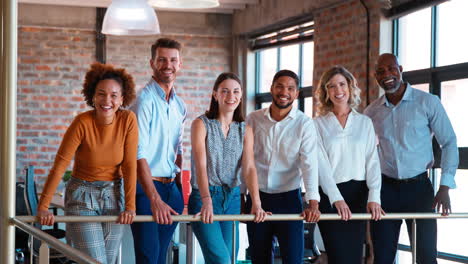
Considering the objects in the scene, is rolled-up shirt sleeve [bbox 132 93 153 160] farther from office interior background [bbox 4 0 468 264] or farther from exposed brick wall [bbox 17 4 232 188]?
exposed brick wall [bbox 17 4 232 188]

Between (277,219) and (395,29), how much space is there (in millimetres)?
4043

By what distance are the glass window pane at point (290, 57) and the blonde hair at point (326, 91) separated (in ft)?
16.8

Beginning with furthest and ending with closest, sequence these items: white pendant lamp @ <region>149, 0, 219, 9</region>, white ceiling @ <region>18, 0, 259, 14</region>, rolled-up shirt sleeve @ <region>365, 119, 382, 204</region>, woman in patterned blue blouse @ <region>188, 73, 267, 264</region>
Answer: white ceiling @ <region>18, 0, 259, 14</region>, white pendant lamp @ <region>149, 0, 219, 9</region>, rolled-up shirt sleeve @ <region>365, 119, 382, 204</region>, woman in patterned blue blouse @ <region>188, 73, 267, 264</region>

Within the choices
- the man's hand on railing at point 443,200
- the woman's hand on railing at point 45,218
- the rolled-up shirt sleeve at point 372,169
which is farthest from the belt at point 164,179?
the man's hand on railing at point 443,200

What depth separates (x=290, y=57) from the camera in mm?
9234

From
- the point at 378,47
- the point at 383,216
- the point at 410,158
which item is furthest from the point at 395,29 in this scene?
the point at 383,216

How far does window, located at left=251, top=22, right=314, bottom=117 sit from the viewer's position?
8703 mm

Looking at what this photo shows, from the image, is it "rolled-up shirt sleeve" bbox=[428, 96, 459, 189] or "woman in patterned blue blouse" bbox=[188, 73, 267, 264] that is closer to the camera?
"woman in patterned blue blouse" bbox=[188, 73, 267, 264]

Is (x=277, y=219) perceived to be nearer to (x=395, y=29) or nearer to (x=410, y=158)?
(x=410, y=158)

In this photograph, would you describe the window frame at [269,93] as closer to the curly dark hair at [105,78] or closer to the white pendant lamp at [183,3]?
the white pendant lamp at [183,3]

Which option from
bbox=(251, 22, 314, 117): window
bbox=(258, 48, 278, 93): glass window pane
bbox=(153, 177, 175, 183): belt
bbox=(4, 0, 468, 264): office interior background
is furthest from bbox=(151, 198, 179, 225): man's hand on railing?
bbox=(258, 48, 278, 93): glass window pane

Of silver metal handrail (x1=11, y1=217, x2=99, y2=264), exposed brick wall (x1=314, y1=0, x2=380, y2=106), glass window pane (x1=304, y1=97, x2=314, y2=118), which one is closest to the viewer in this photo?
silver metal handrail (x1=11, y1=217, x2=99, y2=264)

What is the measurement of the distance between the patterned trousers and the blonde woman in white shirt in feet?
3.62

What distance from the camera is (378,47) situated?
270 inches
